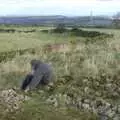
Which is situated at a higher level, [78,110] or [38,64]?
[38,64]

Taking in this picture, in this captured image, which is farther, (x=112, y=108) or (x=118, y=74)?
(x=118, y=74)

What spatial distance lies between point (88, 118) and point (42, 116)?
1050 millimetres

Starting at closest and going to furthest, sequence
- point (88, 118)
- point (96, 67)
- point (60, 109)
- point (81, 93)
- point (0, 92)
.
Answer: point (88, 118) < point (60, 109) < point (81, 93) < point (0, 92) < point (96, 67)

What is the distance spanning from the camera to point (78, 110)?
9.62m

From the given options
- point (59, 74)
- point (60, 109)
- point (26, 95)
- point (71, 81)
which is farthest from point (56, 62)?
point (60, 109)

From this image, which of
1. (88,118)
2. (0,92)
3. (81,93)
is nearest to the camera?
(88,118)

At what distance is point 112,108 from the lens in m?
9.32

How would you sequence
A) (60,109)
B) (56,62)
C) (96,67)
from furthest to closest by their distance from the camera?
(56,62) < (96,67) < (60,109)

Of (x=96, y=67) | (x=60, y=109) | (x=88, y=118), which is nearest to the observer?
(x=88, y=118)

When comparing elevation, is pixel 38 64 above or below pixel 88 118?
above

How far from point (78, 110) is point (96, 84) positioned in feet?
5.14

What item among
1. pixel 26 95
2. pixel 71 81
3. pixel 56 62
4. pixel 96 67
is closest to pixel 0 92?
pixel 26 95

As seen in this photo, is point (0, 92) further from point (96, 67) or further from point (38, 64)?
point (96, 67)

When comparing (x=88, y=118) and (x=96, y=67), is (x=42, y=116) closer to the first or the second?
(x=88, y=118)
